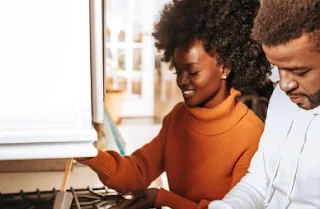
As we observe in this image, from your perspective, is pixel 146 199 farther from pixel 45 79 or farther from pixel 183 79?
pixel 45 79

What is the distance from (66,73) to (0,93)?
93 mm

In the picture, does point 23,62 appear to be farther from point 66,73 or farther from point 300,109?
point 300,109

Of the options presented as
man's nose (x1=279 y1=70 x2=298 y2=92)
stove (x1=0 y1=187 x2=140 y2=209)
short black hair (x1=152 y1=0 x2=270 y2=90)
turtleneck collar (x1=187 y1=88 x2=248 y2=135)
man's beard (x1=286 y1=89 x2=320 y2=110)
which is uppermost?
short black hair (x1=152 y1=0 x2=270 y2=90)

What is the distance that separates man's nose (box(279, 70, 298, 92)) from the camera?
776 millimetres

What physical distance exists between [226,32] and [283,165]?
0.29 metres

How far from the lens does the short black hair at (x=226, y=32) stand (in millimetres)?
874

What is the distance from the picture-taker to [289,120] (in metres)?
0.82

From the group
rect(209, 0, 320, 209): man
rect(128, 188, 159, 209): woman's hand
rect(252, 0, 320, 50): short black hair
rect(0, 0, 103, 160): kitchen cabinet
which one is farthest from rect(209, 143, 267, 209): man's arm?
rect(0, 0, 103, 160): kitchen cabinet

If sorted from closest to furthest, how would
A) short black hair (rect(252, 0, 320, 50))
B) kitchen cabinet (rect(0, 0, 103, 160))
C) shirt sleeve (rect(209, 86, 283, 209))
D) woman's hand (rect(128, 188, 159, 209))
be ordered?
kitchen cabinet (rect(0, 0, 103, 160)) → short black hair (rect(252, 0, 320, 50)) → shirt sleeve (rect(209, 86, 283, 209)) → woman's hand (rect(128, 188, 159, 209))

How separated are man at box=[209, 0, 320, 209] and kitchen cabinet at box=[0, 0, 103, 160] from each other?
0.36 meters

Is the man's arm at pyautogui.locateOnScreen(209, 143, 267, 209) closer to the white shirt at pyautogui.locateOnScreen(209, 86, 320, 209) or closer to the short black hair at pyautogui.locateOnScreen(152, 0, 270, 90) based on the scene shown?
the white shirt at pyautogui.locateOnScreen(209, 86, 320, 209)

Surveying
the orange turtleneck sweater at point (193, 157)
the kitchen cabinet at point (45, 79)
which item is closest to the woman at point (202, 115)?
the orange turtleneck sweater at point (193, 157)

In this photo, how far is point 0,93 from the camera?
57cm

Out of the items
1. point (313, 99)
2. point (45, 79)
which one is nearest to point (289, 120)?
point (313, 99)
